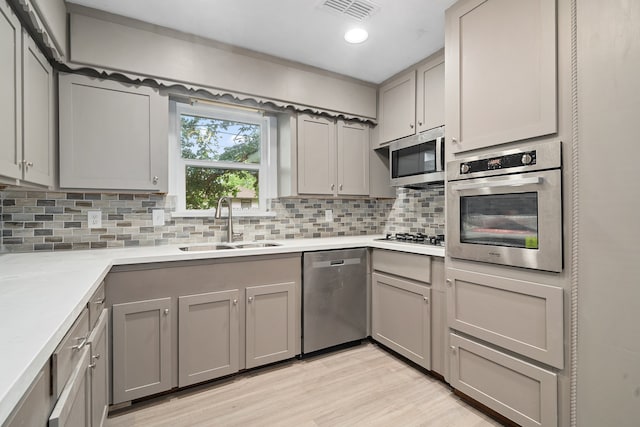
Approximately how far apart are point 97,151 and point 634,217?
2.80m

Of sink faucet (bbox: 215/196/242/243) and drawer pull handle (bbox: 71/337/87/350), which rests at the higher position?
sink faucet (bbox: 215/196/242/243)

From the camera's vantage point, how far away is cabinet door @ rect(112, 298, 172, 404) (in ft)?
5.92

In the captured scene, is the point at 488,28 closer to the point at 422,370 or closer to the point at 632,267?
the point at 632,267

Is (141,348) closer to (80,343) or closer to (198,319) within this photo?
(198,319)

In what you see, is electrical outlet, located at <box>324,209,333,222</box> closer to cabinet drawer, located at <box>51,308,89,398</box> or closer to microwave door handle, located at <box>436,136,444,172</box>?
microwave door handle, located at <box>436,136,444,172</box>

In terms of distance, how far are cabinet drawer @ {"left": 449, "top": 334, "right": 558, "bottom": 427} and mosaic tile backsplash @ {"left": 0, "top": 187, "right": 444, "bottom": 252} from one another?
1188 mm

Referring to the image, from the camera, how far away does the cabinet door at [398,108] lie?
273 cm

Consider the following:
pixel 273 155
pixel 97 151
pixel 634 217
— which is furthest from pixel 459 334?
pixel 97 151

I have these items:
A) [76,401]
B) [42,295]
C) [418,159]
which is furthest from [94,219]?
[418,159]

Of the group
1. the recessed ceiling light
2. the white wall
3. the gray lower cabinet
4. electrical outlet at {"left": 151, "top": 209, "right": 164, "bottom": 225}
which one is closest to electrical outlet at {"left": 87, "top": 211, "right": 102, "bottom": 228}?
electrical outlet at {"left": 151, "top": 209, "right": 164, "bottom": 225}

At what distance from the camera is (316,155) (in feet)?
9.43

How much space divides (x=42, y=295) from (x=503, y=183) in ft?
6.70

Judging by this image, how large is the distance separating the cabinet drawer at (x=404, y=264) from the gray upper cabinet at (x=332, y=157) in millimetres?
737

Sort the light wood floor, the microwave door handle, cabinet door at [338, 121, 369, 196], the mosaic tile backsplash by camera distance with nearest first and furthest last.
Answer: the light wood floor
the mosaic tile backsplash
the microwave door handle
cabinet door at [338, 121, 369, 196]
